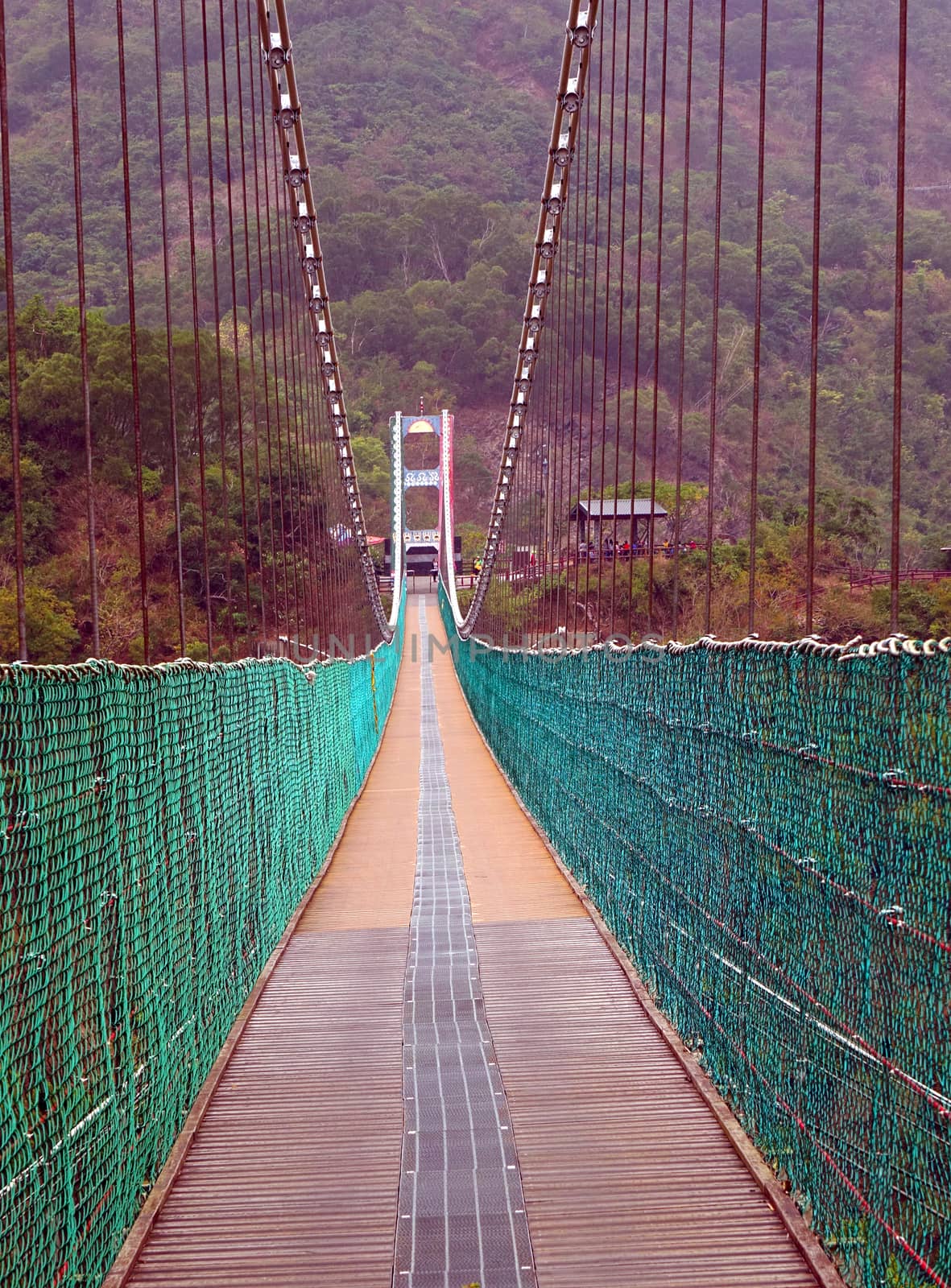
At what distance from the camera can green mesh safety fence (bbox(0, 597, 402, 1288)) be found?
2.30 meters

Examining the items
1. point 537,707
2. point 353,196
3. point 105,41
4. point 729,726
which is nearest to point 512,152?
Result: point 353,196

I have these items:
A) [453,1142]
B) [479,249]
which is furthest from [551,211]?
[479,249]

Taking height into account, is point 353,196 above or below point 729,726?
above

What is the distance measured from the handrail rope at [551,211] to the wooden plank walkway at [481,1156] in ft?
27.0

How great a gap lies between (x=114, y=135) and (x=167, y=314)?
38538mm

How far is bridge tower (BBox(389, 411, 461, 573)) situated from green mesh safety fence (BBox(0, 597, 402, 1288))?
45.3 m

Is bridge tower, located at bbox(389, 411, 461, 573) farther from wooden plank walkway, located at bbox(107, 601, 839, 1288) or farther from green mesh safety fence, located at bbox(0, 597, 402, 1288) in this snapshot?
green mesh safety fence, located at bbox(0, 597, 402, 1288)

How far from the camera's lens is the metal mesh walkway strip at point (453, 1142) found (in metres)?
2.88

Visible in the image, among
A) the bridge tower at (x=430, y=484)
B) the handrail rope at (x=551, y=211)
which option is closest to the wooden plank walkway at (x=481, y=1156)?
the handrail rope at (x=551, y=211)

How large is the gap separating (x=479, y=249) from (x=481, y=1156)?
69772mm

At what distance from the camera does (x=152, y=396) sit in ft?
97.5

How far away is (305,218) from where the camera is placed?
15.3 metres

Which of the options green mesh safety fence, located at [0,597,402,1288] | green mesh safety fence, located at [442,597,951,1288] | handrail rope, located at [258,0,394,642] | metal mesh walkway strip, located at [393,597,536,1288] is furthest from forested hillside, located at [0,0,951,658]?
green mesh safety fence, located at [442,597,951,1288]

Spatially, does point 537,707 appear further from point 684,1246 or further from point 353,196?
point 353,196
